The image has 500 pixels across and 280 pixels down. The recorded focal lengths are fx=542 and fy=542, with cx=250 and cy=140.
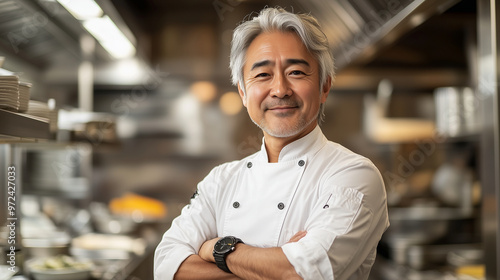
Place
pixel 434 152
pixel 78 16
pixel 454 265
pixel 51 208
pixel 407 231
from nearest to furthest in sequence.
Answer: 1. pixel 78 16
2. pixel 454 265
3. pixel 407 231
4. pixel 51 208
5. pixel 434 152

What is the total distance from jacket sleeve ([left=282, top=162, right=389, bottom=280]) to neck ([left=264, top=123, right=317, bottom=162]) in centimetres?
18

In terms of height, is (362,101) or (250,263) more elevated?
(362,101)

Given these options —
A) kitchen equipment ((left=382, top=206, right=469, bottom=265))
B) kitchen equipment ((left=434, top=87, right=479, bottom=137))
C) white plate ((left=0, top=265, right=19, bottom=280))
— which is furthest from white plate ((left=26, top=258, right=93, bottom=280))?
kitchen equipment ((left=434, top=87, right=479, bottom=137))

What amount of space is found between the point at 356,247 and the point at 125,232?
3.35 meters

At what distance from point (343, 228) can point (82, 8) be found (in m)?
1.92

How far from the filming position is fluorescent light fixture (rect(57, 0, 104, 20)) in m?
2.57

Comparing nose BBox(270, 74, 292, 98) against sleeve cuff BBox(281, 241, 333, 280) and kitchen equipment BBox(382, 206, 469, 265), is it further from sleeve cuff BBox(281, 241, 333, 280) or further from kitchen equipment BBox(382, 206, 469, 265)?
kitchen equipment BBox(382, 206, 469, 265)

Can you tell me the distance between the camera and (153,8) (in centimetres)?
529

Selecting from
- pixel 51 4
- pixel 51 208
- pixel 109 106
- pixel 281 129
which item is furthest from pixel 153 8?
pixel 281 129

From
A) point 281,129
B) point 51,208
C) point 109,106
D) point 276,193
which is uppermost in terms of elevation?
point 109,106

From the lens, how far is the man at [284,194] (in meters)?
1.32

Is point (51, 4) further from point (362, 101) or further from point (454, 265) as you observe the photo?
point (362, 101)

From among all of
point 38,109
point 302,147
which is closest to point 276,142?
point 302,147

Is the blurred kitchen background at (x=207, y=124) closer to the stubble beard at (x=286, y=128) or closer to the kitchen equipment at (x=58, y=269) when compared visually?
the kitchen equipment at (x=58, y=269)
